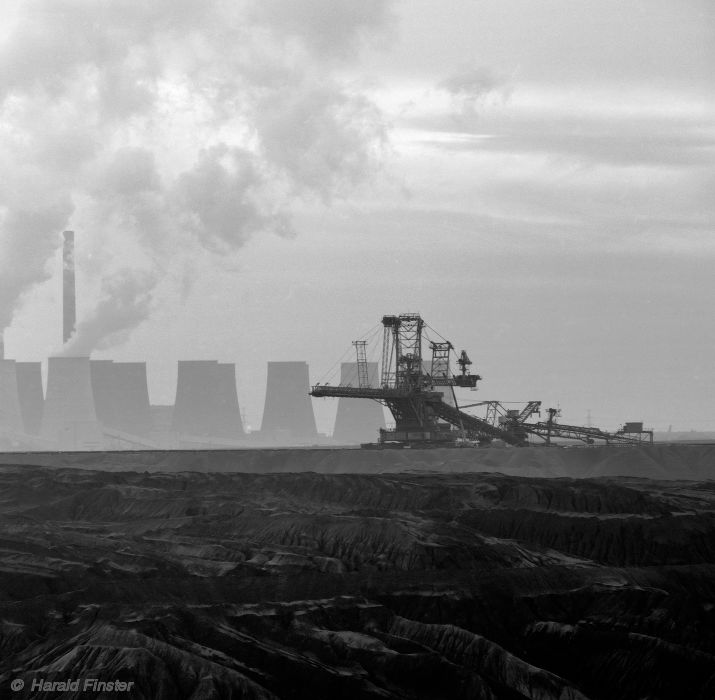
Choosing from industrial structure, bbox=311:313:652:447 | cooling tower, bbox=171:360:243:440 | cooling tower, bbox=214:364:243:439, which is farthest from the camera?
cooling tower, bbox=214:364:243:439

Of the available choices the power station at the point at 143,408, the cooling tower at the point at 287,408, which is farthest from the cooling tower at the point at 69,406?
the cooling tower at the point at 287,408

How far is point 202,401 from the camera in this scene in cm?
16038

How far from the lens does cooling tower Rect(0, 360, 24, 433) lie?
478 ft

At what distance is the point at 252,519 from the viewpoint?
54.3 meters

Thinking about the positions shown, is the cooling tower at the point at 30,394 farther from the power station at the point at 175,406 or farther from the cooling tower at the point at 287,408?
the cooling tower at the point at 287,408

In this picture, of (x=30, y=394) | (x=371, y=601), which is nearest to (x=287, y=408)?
(x=30, y=394)

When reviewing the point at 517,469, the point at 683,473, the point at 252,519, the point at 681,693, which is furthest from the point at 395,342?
the point at 681,693

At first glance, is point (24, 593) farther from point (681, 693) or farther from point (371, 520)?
point (681, 693)

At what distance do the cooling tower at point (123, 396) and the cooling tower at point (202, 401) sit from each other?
5886 millimetres

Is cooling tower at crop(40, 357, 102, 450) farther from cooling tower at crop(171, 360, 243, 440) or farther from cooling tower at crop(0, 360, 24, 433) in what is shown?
cooling tower at crop(171, 360, 243, 440)

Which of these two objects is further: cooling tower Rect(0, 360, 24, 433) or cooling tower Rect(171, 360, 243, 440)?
cooling tower Rect(171, 360, 243, 440)

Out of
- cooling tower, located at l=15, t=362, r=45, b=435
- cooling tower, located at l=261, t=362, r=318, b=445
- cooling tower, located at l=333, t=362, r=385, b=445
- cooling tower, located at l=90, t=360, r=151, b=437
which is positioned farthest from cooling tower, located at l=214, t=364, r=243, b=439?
cooling tower, located at l=15, t=362, r=45, b=435

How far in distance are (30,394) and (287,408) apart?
33.1m

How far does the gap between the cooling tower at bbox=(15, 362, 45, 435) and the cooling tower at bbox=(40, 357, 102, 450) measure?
32.0 metres
